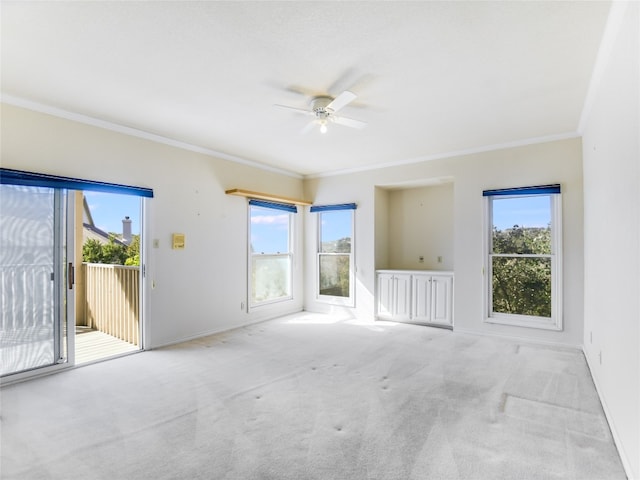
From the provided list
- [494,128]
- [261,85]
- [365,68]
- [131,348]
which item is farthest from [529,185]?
[131,348]

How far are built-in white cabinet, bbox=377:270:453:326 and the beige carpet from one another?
113cm

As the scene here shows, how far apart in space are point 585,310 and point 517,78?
9.19ft

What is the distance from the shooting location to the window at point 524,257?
4.23 meters

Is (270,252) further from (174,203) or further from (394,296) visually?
(394,296)

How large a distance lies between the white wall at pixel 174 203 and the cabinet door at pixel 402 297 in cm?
209

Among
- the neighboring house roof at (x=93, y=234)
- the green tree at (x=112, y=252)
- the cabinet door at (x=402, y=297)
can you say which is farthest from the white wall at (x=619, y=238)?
the neighboring house roof at (x=93, y=234)

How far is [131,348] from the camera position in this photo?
4.12 metres

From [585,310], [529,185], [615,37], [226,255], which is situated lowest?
[585,310]

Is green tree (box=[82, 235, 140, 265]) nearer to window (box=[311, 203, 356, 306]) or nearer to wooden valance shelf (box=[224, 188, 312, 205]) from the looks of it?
wooden valance shelf (box=[224, 188, 312, 205])

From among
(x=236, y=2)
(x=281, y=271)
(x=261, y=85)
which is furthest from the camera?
(x=281, y=271)

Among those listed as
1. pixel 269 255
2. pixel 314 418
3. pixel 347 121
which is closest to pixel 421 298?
pixel 269 255

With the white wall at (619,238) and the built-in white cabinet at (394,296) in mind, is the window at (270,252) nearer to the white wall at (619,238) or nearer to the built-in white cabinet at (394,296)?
the built-in white cabinet at (394,296)

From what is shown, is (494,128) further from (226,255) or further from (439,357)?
(226,255)

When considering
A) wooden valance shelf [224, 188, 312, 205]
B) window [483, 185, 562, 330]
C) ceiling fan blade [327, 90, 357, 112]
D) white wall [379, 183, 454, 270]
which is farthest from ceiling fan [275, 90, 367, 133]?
white wall [379, 183, 454, 270]
